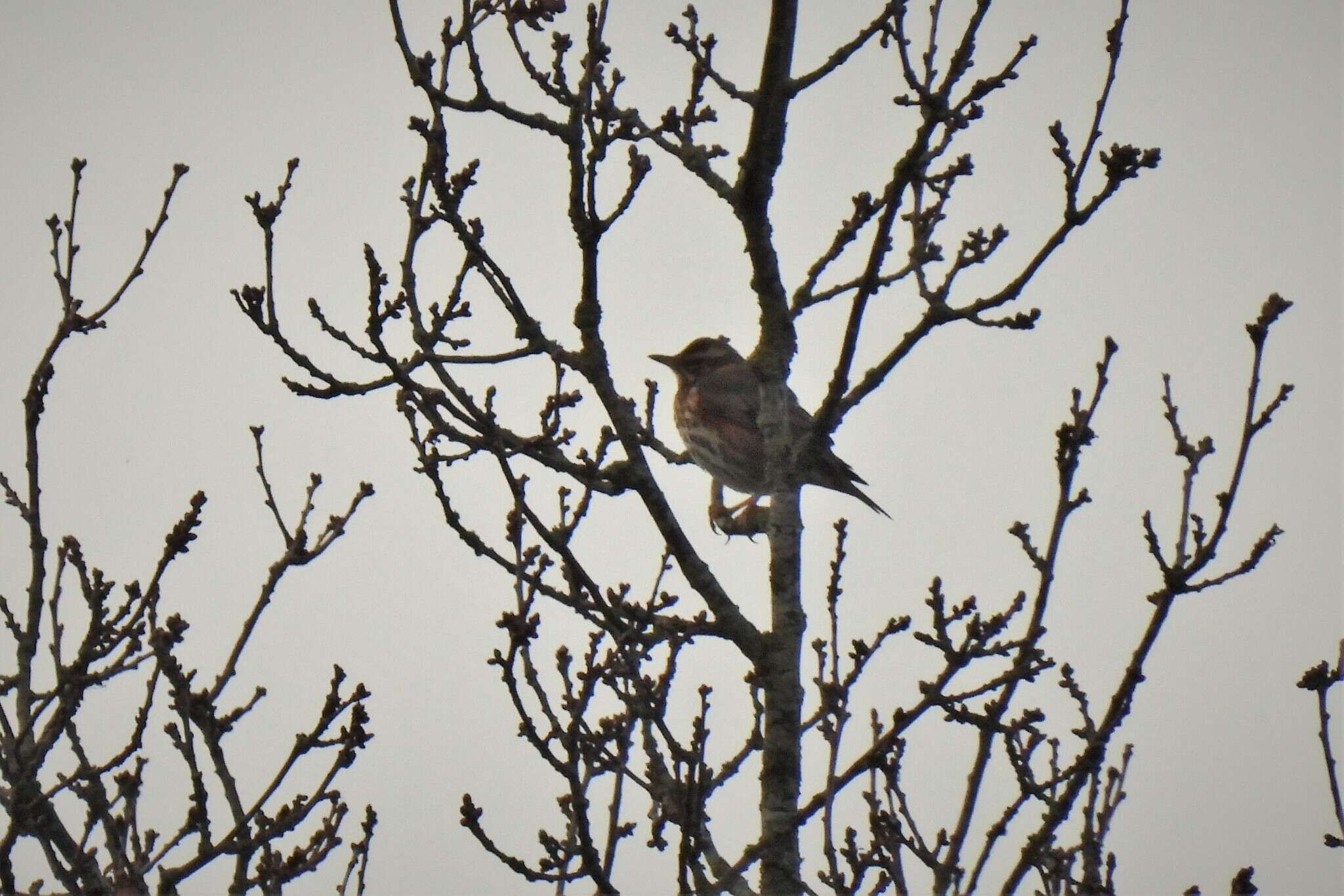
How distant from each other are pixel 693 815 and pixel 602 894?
472 millimetres

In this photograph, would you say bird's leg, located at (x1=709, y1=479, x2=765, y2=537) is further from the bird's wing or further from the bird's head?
the bird's head

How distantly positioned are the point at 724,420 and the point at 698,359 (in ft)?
4.74

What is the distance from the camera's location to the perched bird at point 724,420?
9805 millimetres

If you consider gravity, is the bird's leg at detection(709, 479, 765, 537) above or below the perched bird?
below

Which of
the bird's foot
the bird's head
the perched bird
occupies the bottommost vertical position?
the bird's foot

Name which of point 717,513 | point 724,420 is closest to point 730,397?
point 724,420

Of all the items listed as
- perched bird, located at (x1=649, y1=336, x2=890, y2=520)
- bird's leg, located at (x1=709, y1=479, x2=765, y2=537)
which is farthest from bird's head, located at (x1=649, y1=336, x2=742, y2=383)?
bird's leg, located at (x1=709, y1=479, x2=765, y2=537)

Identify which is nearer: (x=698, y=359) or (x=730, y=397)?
(x=730, y=397)

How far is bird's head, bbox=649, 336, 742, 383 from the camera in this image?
11.5 meters

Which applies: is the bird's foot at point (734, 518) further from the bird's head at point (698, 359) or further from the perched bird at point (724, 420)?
the bird's head at point (698, 359)

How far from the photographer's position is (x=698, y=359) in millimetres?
11570

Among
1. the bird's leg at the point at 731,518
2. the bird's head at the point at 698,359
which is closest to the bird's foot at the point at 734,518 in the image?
the bird's leg at the point at 731,518

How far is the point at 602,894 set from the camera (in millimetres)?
4312

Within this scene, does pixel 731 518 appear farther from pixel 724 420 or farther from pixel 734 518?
pixel 724 420
